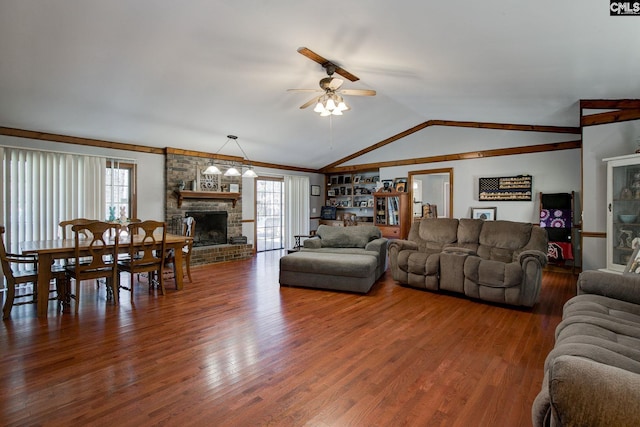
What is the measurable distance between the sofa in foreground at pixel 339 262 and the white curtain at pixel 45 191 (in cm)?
342

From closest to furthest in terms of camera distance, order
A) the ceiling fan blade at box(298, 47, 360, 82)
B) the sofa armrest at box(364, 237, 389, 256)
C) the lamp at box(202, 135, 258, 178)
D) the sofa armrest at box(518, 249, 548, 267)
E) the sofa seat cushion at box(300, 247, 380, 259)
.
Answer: the ceiling fan blade at box(298, 47, 360, 82), the sofa armrest at box(518, 249, 548, 267), the sofa seat cushion at box(300, 247, 380, 259), the sofa armrest at box(364, 237, 389, 256), the lamp at box(202, 135, 258, 178)

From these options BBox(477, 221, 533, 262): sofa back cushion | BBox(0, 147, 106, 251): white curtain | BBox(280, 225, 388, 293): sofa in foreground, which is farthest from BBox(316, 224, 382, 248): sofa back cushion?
BBox(0, 147, 106, 251): white curtain

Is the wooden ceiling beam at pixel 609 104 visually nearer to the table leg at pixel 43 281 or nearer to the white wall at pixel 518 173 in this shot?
the white wall at pixel 518 173

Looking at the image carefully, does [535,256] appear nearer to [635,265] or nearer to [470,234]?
[635,265]

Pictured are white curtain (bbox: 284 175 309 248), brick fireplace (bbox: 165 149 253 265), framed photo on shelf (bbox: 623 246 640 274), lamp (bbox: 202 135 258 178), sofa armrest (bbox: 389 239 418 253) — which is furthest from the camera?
white curtain (bbox: 284 175 309 248)

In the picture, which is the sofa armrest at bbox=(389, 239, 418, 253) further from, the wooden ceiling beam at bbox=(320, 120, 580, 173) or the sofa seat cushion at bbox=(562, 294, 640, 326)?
the wooden ceiling beam at bbox=(320, 120, 580, 173)

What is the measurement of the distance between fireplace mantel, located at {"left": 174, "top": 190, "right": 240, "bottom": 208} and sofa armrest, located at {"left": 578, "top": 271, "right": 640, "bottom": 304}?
6059 millimetres

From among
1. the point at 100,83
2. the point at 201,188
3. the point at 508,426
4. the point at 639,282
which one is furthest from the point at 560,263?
the point at 100,83

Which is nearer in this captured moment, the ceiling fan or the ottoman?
the ceiling fan

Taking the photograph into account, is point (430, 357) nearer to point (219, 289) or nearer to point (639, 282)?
point (639, 282)

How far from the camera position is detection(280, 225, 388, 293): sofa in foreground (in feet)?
14.0

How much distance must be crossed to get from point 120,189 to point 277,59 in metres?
3.90

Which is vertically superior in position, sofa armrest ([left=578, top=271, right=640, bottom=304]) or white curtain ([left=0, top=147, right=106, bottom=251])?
white curtain ([left=0, top=147, right=106, bottom=251])

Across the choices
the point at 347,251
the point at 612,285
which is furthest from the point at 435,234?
the point at 612,285
